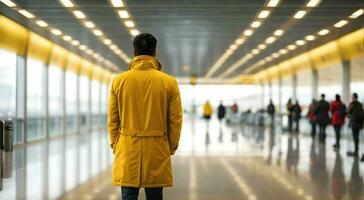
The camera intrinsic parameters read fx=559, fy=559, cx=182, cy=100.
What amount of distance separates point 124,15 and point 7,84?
6485 millimetres

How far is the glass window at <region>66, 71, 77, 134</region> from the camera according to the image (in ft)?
96.5

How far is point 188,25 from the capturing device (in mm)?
17172

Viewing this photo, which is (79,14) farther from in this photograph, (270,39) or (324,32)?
(324,32)

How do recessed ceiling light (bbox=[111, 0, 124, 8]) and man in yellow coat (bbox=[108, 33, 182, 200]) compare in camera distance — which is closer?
man in yellow coat (bbox=[108, 33, 182, 200])

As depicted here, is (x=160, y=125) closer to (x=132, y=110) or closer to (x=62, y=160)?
(x=132, y=110)

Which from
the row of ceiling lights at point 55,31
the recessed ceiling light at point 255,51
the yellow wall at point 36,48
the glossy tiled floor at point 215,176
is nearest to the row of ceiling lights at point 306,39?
the recessed ceiling light at point 255,51

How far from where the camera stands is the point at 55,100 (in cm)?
2689

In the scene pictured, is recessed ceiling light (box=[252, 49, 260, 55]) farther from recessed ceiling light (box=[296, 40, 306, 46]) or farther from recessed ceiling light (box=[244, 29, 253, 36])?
recessed ceiling light (box=[244, 29, 253, 36])

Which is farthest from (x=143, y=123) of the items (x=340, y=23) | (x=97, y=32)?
(x=97, y=32)

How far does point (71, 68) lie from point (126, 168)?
2651cm

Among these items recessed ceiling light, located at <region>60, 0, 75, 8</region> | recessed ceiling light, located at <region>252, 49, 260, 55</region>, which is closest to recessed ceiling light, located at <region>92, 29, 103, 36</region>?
recessed ceiling light, located at <region>60, 0, 75, 8</region>

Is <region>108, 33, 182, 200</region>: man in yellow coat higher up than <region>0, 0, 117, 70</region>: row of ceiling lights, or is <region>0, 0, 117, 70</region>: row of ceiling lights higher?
<region>0, 0, 117, 70</region>: row of ceiling lights

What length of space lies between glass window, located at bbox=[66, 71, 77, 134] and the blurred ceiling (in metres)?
5.87

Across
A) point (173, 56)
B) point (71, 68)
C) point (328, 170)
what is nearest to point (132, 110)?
point (328, 170)
